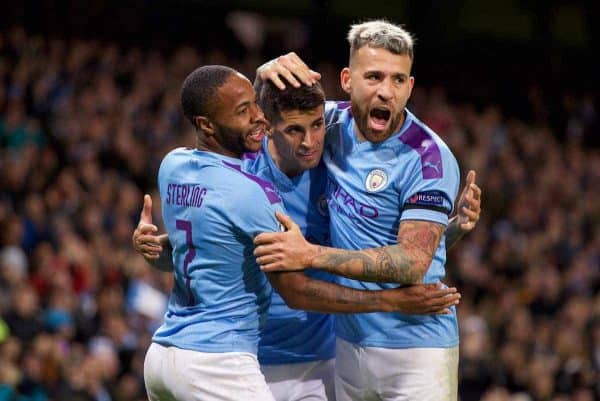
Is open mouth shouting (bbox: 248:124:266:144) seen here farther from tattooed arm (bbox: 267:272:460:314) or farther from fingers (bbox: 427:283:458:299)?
fingers (bbox: 427:283:458:299)

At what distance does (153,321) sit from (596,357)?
5.99m

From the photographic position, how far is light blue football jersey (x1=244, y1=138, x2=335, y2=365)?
5289 millimetres

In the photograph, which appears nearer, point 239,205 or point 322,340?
point 239,205

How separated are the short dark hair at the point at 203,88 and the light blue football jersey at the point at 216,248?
19 cm

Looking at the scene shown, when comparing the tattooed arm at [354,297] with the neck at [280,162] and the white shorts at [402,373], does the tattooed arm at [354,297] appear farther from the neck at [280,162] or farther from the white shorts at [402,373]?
the neck at [280,162]

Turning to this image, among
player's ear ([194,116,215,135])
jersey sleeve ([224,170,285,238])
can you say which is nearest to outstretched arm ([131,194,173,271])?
player's ear ([194,116,215,135])

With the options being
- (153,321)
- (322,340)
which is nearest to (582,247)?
(153,321)

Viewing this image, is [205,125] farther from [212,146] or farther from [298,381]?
[298,381]

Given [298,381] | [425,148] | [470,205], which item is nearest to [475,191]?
[470,205]

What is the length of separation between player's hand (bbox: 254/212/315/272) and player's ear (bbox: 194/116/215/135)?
0.47m

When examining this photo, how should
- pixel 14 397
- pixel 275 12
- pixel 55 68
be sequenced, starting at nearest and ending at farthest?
pixel 14 397 → pixel 55 68 → pixel 275 12

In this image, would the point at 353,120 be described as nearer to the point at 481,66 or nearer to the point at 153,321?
the point at 153,321

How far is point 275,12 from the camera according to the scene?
21453 mm

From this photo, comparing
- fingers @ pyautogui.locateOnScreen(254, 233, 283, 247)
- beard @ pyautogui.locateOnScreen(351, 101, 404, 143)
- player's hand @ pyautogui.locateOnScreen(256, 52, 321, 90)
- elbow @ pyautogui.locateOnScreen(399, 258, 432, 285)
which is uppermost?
player's hand @ pyautogui.locateOnScreen(256, 52, 321, 90)
